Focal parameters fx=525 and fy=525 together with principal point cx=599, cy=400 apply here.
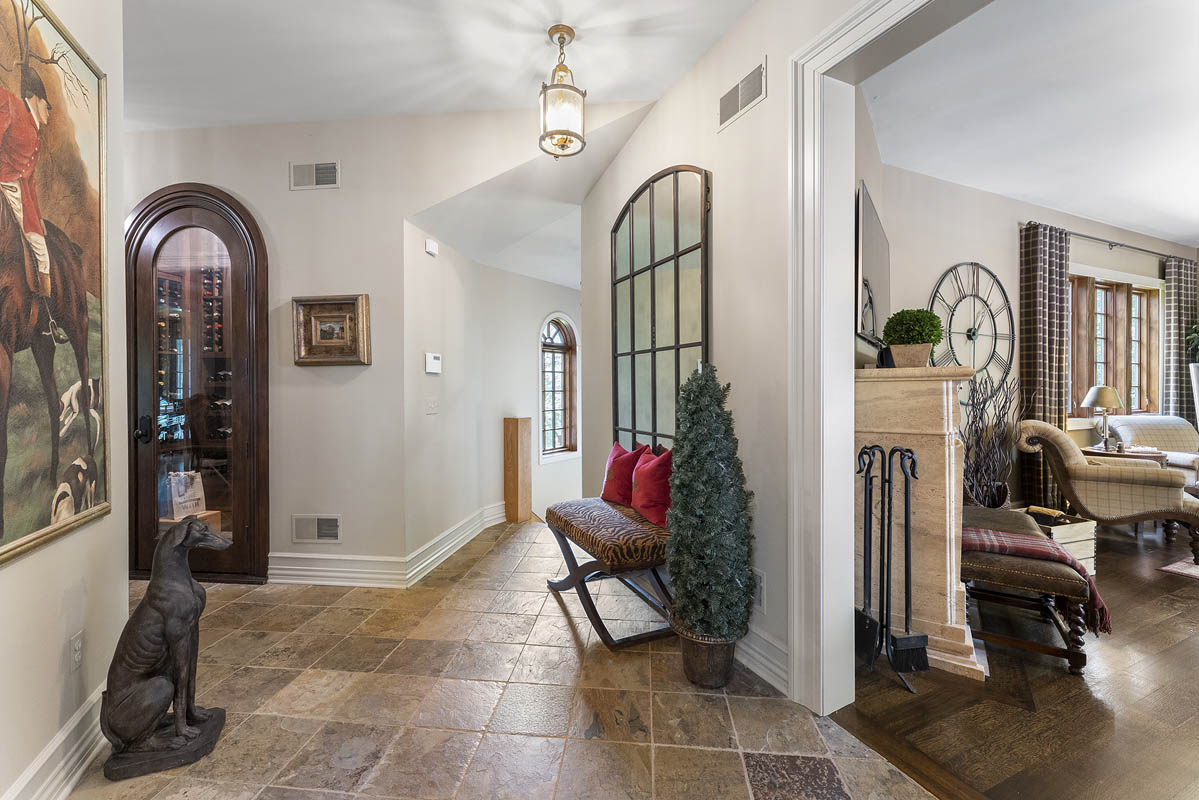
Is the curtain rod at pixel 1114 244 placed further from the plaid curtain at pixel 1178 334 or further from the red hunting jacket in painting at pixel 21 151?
the red hunting jacket in painting at pixel 21 151

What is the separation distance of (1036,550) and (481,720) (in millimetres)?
2307

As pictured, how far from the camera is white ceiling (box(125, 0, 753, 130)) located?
224 cm

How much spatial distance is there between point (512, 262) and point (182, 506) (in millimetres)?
3221

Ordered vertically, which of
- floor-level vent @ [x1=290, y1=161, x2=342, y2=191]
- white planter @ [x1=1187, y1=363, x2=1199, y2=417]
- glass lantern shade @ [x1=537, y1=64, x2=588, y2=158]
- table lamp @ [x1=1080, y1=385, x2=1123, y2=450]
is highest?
floor-level vent @ [x1=290, y1=161, x2=342, y2=191]

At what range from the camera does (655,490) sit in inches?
101

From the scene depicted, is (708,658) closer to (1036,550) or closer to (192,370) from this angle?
(1036,550)

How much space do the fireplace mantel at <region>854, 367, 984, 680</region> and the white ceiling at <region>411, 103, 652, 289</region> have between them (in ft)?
6.78

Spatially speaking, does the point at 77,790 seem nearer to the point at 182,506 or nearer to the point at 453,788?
the point at 453,788

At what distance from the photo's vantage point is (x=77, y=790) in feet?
4.98

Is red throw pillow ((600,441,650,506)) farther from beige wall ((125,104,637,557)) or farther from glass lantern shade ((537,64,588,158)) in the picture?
glass lantern shade ((537,64,588,158))

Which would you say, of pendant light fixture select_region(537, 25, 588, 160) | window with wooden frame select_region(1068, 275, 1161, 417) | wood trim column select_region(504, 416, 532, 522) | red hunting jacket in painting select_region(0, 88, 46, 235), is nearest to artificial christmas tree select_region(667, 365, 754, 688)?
pendant light fixture select_region(537, 25, 588, 160)

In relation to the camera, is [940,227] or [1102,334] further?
[1102,334]

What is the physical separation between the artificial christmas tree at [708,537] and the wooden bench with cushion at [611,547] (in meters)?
0.26

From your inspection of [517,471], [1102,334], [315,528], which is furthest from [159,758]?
[1102,334]
